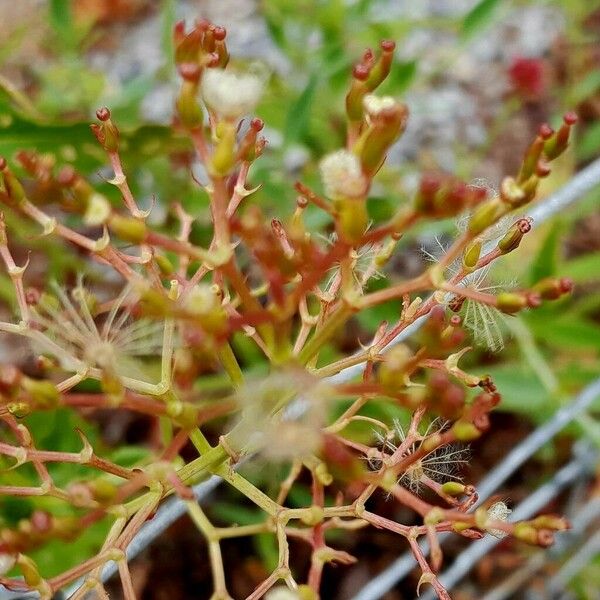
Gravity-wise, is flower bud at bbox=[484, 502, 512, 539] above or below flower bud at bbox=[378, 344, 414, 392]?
below

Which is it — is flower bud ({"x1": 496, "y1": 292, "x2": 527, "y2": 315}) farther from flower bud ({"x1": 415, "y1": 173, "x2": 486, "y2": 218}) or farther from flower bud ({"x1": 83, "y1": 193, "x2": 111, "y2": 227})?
flower bud ({"x1": 83, "y1": 193, "x2": 111, "y2": 227})

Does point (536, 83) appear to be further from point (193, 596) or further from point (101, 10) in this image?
point (193, 596)

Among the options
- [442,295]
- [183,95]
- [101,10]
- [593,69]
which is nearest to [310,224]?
[442,295]

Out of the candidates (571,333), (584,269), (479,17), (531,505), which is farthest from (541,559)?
(479,17)

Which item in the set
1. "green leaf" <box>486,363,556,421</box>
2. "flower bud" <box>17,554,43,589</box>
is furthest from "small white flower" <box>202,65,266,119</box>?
"green leaf" <box>486,363,556,421</box>

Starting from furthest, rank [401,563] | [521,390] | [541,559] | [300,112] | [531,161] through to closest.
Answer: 1. [541,559]
2. [521,390]
3. [300,112]
4. [401,563]
5. [531,161]

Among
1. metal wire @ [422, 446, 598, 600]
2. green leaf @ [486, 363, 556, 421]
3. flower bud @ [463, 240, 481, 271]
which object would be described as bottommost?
metal wire @ [422, 446, 598, 600]

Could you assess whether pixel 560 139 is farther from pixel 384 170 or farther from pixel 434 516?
pixel 384 170
